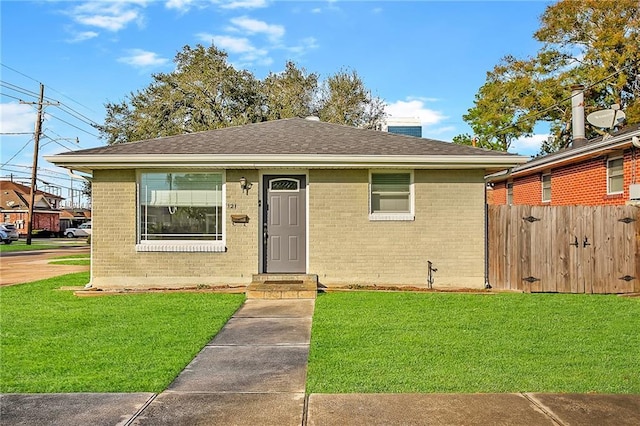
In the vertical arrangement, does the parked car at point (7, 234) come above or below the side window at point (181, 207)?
below

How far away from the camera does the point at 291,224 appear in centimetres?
1097

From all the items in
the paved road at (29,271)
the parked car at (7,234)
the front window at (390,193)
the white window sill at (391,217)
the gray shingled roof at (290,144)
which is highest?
the gray shingled roof at (290,144)

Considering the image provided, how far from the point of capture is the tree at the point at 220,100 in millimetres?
31297

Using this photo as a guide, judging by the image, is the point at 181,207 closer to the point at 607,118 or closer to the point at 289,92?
the point at 607,118

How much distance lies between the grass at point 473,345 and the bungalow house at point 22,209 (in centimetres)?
6149

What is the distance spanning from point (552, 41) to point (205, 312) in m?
27.4

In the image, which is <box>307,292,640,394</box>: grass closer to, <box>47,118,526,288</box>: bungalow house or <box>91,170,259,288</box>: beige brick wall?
<box>47,118,526,288</box>: bungalow house

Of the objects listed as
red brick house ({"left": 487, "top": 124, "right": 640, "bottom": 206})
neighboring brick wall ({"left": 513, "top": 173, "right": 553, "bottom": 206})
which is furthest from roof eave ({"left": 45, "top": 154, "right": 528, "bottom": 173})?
neighboring brick wall ({"left": 513, "top": 173, "right": 553, "bottom": 206})

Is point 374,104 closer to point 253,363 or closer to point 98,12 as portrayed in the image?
point 98,12

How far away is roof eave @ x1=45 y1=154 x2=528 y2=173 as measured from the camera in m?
10.3

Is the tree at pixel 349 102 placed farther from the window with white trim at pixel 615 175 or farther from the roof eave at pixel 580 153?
the window with white trim at pixel 615 175

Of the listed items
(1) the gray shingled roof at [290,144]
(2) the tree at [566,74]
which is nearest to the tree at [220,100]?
(2) the tree at [566,74]

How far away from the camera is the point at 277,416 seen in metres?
4.11

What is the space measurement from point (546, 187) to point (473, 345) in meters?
12.4
